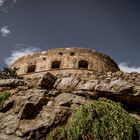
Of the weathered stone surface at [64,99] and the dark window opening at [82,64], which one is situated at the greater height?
the dark window opening at [82,64]

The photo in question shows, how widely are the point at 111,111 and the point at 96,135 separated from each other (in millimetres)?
1039

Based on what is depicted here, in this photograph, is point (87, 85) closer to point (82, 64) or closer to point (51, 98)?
point (51, 98)

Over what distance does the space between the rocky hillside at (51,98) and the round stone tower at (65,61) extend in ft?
42.7

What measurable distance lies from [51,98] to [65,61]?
47.8ft

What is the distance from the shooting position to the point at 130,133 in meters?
8.45

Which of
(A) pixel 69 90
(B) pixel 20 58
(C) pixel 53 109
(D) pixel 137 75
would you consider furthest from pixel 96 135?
(B) pixel 20 58

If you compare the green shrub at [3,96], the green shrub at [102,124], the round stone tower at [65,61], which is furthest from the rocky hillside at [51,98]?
the round stone tower at [65,61]

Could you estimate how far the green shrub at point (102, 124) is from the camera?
8.47 m

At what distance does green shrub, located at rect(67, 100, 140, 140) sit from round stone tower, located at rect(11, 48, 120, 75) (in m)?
14.7

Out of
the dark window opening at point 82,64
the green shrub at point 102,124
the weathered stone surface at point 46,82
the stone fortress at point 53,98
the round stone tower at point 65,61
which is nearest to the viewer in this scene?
the green shrub at point 102,124

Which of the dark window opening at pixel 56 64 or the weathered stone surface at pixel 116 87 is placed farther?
the dark window opening at pixel 56 64

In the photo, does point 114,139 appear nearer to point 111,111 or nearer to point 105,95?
point 111,111

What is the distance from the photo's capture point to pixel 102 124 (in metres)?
8.69

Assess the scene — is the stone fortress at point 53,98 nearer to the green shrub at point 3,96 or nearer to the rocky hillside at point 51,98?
the rocky hillside at point 51,98
